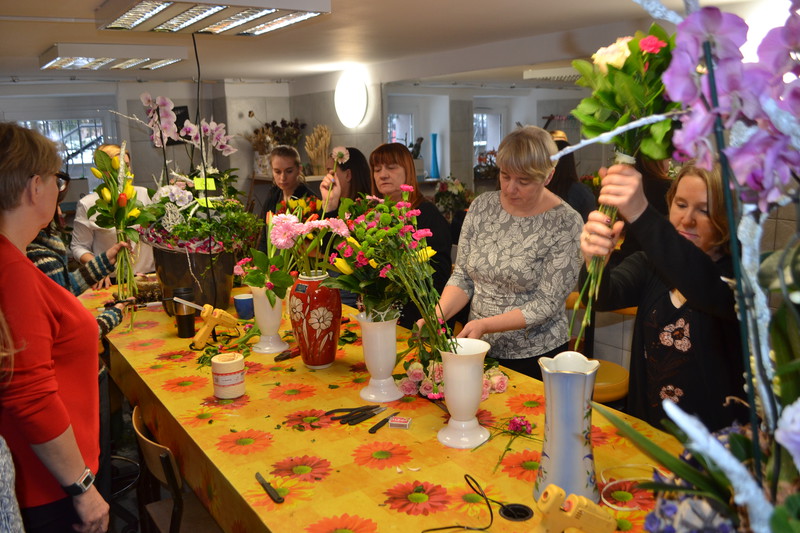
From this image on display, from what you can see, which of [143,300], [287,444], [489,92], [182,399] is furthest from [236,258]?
[489,92]

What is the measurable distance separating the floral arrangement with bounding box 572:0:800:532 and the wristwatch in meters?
1.40

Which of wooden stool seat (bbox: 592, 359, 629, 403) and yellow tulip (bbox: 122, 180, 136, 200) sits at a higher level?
yellow tulip (bbox: 122, 180, 136, 200)

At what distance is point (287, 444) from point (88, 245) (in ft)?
9.40

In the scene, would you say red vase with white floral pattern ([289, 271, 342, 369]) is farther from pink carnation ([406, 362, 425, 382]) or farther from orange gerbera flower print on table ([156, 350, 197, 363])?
orange gerbera flower print on table ([156, 350, 197, 363])

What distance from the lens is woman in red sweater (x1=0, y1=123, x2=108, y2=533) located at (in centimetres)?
147

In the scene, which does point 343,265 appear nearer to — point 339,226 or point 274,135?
point 339,226

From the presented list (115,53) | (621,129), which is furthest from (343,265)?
(115,53)

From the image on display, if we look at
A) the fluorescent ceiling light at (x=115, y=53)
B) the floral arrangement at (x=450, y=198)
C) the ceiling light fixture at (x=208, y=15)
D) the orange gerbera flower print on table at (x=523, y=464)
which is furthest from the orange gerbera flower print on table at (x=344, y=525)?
the floral arrangement at (x=450, y=198)

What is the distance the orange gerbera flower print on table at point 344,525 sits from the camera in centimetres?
124

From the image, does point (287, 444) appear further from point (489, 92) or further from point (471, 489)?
point (489, 92)

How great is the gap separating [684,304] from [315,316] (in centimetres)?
107

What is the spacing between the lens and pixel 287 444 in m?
1.61

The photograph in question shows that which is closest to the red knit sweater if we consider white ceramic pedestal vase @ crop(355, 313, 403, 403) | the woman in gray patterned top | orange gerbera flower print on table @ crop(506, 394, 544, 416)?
white ceramic pedestal vase @ crop(355, 313, 403, 403)

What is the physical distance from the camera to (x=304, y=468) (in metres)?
1.48
